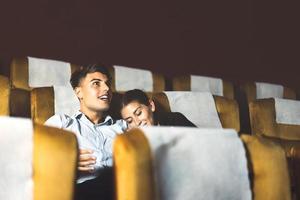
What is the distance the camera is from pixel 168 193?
383 mm

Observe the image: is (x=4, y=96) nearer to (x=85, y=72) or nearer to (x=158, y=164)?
(x=85, y=72)

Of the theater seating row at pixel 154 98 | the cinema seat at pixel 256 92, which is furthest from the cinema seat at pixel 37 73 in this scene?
the cinema seat at pixel 256 92

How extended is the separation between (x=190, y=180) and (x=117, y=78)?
67cm

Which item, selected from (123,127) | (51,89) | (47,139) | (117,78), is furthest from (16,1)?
(47,139)

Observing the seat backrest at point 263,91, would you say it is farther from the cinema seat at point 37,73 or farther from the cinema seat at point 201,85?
the cinema seat at point 37,73

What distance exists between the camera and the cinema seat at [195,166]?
0.36 metres

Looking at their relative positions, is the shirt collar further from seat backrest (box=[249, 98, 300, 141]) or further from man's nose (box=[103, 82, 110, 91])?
seat backrest (box=[249, 98, 300, 141])

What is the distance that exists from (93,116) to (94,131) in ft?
0.15

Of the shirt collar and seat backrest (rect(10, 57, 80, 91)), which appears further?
seat backrest (rect(10, 57, 80, 91))

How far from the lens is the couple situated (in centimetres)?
62

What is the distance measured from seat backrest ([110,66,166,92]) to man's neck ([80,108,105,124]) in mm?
251

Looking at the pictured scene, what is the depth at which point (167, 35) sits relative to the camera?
1.31m

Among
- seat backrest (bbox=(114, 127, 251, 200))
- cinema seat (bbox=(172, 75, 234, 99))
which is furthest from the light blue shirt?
cinema seat (bbox=(172, 75, 234, 99))

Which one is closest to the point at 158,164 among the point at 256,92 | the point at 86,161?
the point at 86,161
